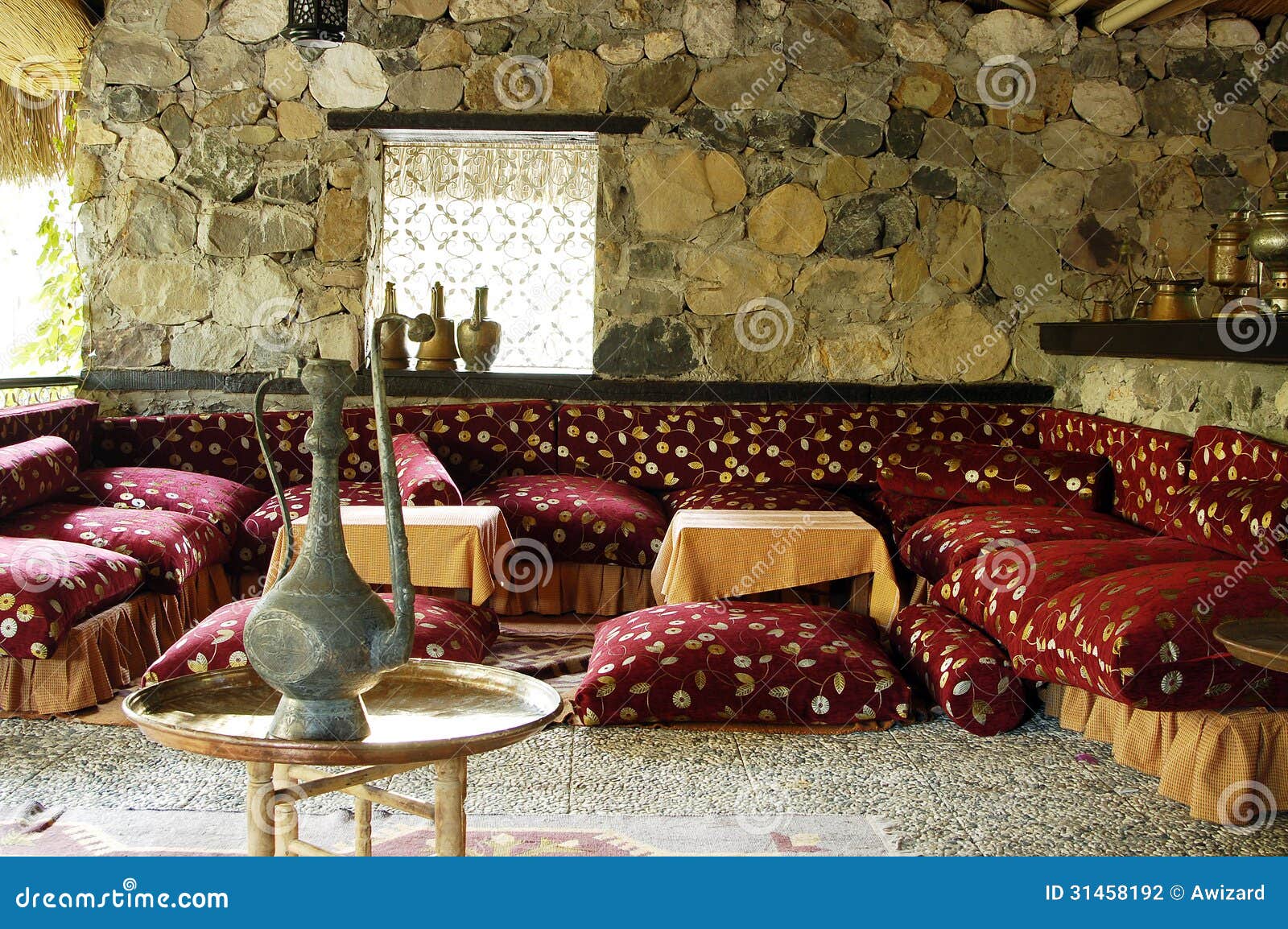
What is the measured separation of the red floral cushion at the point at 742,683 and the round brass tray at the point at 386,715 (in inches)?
49.4

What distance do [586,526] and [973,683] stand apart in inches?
66.4

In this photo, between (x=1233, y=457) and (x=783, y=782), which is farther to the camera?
(x=1233, y=457)

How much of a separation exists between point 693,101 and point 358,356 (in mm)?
1735

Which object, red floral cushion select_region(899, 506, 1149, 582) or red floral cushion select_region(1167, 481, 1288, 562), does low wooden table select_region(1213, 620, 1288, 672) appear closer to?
red floral cushion select_region(1167, 481, 1288, 562)

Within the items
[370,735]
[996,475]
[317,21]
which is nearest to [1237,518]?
[996,475]

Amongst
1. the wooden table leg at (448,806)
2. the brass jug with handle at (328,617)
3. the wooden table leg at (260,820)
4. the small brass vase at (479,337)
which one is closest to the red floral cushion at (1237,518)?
the wooden table leg at (448,806)

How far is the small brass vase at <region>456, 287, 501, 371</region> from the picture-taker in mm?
5348

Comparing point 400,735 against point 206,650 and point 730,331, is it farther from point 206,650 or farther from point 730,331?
point 730,331

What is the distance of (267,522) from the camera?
4.46 meters

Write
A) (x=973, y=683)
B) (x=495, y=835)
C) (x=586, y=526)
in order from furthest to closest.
→ 1. (x=586, y=526)
2. (x=973, y=683)
3. (x=495, y=835)

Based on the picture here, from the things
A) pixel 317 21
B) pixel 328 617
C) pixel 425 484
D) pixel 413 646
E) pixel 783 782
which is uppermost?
pixel 317 21

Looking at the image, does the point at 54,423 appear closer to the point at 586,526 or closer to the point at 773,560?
the point at 586,526

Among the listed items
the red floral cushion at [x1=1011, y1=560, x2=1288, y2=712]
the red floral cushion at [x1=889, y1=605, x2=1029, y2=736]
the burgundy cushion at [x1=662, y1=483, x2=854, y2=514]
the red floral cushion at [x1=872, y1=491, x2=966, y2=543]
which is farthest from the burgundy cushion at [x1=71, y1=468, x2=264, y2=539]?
the red floral cushion at [x1=1011, y1=560, x2=1288, y2=712]

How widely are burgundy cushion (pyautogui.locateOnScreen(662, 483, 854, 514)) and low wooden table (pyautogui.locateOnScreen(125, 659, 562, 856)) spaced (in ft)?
8.44
